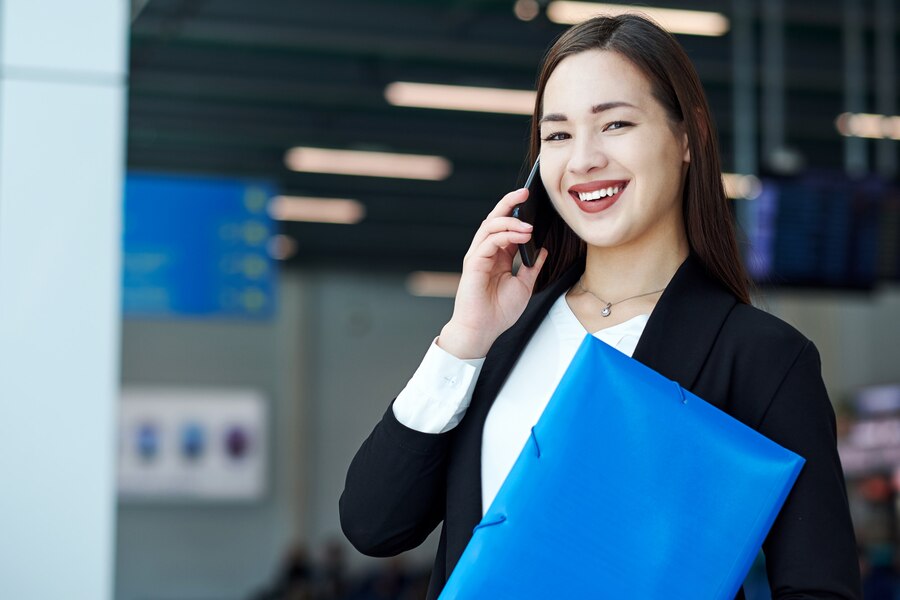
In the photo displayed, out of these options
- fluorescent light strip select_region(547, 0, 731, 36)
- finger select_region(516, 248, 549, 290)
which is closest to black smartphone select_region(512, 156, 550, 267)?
finger select_region(516, 248, 549, 290)

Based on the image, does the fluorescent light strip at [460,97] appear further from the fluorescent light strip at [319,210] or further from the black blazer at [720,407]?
the black blazer at [720,407]

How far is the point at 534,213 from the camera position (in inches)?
60.0

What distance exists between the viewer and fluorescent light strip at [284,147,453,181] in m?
13.0

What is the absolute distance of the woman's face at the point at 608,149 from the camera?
1397mm

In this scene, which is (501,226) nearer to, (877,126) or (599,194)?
(599,194)

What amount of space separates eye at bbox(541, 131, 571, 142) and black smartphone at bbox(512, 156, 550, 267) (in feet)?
0.12

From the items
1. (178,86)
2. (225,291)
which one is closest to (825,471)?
(225,291)

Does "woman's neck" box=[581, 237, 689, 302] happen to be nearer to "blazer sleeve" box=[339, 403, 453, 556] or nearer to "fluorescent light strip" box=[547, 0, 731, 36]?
"blazer sleeve" box=[339, 403, 453, 556]

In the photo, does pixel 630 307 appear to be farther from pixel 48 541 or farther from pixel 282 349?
pixel 282 349

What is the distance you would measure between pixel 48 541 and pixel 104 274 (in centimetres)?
52

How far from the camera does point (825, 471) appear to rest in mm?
1302

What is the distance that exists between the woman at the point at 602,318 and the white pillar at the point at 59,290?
1257 millimetres

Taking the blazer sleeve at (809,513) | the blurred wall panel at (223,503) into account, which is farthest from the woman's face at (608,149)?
the blurred wall panel at (223,503)

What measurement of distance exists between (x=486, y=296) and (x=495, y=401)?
119mm
